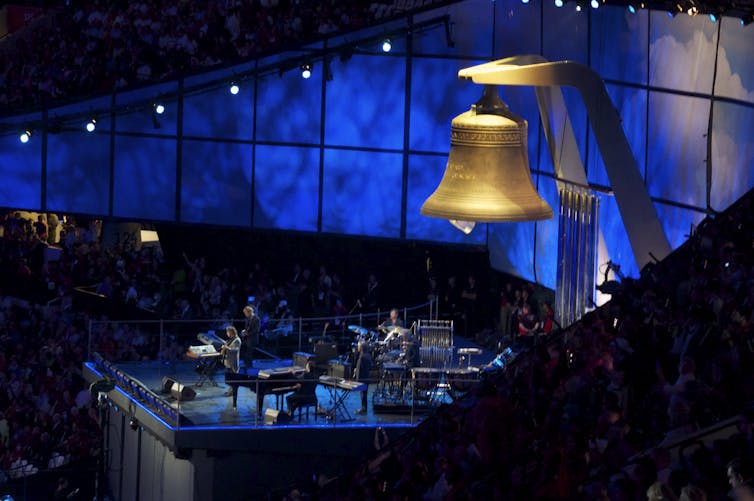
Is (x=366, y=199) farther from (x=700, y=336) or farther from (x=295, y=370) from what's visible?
(x=700, y=336)

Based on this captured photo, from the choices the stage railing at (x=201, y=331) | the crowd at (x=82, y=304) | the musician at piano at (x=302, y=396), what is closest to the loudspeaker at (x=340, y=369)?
the musician at piano at (x=302, y=396)

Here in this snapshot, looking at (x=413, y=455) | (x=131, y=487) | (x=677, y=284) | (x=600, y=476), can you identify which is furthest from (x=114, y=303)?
(x=600, y=476)

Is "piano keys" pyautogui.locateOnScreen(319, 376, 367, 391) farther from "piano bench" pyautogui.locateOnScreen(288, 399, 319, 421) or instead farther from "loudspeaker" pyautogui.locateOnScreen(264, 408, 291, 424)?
"loudspeaker" pyautogui.locateOnScreen(264, 408, 291, 424)

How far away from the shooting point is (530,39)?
79.6ft

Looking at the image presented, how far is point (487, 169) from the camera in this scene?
433 inches

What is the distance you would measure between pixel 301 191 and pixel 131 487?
22.9 ft

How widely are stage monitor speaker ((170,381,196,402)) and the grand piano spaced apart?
0.77 metres

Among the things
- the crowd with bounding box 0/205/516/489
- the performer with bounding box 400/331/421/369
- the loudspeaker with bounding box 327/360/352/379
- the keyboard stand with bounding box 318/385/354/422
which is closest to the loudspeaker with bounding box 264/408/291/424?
the keyboard stand with bounding box 318/385/354/422

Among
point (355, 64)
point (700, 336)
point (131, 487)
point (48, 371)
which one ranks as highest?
point (355, 64)

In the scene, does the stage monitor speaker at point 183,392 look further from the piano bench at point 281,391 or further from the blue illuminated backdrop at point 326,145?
the blue illuminated backdrop at point 326,145

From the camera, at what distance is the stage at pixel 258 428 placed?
19.8 meters

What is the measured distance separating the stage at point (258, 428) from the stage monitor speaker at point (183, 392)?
0.05 feet

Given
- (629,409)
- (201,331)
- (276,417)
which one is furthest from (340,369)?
(629,409)

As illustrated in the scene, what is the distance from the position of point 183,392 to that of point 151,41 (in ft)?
34.4
